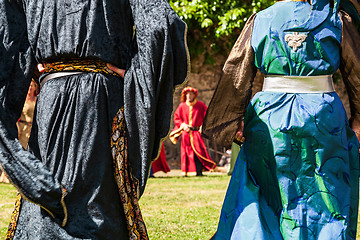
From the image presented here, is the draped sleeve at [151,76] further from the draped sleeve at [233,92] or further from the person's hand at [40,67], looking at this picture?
the draped sleeve at [233,92]

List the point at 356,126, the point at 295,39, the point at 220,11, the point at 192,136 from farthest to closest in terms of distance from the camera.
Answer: the point at 220,11 < the point at 192,136 < the point at 356,126 < the point at 295,39

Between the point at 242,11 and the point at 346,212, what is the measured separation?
948 centimetres

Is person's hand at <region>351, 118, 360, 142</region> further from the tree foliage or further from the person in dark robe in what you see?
the tree foliage

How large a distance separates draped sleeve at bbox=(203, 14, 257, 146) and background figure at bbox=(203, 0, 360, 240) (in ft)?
0.27

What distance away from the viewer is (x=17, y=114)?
3152mm

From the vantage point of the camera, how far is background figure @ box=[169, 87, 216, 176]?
12328 mm

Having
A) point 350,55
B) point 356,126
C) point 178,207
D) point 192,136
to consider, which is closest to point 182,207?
point 178,207

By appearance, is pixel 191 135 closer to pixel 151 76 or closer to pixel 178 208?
pixel 178 208

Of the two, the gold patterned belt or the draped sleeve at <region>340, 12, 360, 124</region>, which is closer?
the gold patterned belt

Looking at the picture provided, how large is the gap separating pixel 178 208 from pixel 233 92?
3345mm

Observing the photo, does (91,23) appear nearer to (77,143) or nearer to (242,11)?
(77,143)

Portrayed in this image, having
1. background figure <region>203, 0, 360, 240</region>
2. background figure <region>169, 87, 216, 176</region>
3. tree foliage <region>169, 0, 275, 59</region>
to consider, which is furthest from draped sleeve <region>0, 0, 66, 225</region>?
tree foliage <region>169, 0, 275, 59</region>

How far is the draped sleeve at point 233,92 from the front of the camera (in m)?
3.79

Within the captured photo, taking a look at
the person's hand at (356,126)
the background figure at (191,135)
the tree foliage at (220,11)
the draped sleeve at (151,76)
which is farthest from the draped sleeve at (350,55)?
the tree foliage at (220,11)
